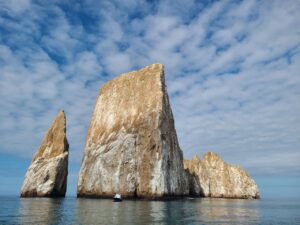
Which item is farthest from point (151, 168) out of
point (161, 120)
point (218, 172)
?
point (218, 172)

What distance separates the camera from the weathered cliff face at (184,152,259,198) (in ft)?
372

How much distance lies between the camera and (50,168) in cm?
7831

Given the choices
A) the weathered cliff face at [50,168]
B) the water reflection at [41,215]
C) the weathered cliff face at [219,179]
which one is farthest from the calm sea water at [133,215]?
the weathered cliff face at [219,179]

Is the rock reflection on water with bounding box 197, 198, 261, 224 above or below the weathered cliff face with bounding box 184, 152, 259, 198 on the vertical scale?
below

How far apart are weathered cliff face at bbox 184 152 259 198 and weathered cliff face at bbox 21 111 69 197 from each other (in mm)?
45040

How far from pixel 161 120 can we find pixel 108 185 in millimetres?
16430

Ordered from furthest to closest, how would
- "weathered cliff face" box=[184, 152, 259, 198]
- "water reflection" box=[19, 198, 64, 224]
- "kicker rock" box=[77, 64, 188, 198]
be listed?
1. "weathered cliff face" box=[184, 152, 259, 198]
2. "kicker rock" box=[77, 64, 188, 198]
3. "water reflection" box=[19, 198, 64, 224]

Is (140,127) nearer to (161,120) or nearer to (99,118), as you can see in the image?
(161,120)

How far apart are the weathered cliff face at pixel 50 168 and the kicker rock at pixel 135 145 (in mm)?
5067

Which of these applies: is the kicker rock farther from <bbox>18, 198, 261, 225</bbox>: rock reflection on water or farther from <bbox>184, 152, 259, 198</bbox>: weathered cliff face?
<bbox>184, 152, 259, 198</bbox>: weathered cliff face

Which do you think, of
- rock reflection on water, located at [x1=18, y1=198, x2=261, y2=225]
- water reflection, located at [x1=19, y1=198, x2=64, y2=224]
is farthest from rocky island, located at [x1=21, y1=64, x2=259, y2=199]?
water reflection, located at [x1=19, y1=198, x2=64, y2=224]

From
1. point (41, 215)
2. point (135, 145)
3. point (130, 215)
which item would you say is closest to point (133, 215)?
point (130, 215)

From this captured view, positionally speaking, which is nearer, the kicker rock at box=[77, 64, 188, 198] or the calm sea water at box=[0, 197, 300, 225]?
the calm sea water at box=[0, 197, 300, 225]

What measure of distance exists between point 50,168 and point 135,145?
68.2ft
